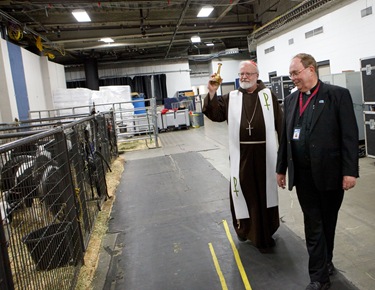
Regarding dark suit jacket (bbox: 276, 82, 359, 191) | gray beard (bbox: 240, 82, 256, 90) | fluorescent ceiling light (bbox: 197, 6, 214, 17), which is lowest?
dark suit jacket (bbox: 276, 82, 359, 191)

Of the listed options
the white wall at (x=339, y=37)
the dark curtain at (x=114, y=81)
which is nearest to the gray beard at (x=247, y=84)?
the white wall at (x=339, y=37)

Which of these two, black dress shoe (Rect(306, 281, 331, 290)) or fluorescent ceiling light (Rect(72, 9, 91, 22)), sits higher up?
fluorescent ceiling light (Rect(72, 9, 91, 22))

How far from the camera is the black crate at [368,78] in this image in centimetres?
479

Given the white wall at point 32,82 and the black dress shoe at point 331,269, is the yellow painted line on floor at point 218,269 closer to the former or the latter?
the black dress shoe at point 331,269

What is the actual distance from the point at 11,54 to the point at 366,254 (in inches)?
332

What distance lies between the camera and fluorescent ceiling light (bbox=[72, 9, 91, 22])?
8.10m

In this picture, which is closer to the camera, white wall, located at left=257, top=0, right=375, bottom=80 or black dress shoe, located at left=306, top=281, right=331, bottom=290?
black dress shoe, located at left=306, top=281, right=331, bottom=290

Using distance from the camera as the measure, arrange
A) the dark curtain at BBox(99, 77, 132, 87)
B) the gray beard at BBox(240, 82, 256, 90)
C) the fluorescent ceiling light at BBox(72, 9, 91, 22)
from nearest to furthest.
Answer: the gray beard at BBox(240, 82, 256, 90) < the fluorescent ceiling light at BBox(72, 9, 91, 22) < the dark curtain at BBox(99, 77, 132, 87)

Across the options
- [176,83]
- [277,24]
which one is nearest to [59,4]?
[277,24]

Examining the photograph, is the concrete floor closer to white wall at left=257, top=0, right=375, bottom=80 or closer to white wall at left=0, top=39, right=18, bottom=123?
white wall at left=257, top=0, right=375, bottom=80

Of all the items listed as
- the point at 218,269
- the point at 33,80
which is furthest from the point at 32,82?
the point at 218,269

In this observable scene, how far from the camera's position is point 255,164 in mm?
2656
